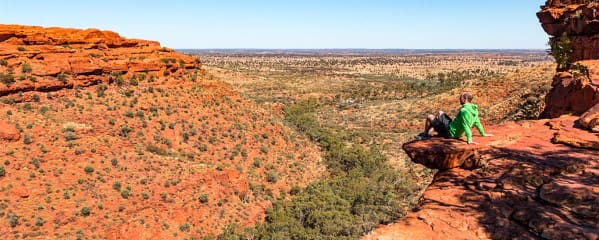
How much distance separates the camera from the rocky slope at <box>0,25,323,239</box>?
19469mm

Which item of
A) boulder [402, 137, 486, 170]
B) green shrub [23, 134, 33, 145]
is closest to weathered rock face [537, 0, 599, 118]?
boulder [402, 137, 486, 170]

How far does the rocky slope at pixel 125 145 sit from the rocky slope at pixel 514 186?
16779 mm

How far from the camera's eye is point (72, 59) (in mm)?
29969

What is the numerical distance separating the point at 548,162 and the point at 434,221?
2.71m

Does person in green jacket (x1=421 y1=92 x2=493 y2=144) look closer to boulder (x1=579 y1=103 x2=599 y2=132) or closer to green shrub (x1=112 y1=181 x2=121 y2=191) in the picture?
boulder (x1=579 y1=103 x2=599 y2=132)

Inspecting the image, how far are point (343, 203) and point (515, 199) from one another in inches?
806

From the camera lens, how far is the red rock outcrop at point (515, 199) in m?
5.44

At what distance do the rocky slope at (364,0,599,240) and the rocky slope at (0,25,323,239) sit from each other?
55.1ft

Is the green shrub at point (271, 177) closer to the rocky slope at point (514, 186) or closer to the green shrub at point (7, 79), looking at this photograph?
the green shrub at point (7, 79)

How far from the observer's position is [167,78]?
1380 inches

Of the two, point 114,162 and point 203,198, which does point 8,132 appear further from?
point 203,198

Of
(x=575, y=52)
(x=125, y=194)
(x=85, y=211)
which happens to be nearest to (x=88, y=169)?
(x=125, y=194)

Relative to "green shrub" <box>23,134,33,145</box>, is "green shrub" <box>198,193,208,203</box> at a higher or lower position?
lower

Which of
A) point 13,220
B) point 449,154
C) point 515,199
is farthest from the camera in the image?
point 13,220
